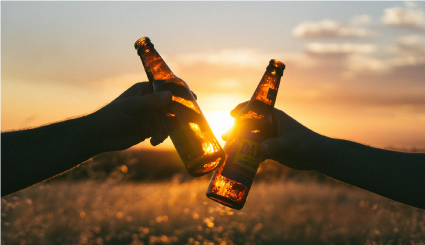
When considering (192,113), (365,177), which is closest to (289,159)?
(365,177)

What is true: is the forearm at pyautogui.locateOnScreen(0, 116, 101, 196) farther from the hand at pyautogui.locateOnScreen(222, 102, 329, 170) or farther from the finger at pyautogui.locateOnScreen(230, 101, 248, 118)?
the hand at pyautogui.locateOnScreen(222, 102, 329, 170)

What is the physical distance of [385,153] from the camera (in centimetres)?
229

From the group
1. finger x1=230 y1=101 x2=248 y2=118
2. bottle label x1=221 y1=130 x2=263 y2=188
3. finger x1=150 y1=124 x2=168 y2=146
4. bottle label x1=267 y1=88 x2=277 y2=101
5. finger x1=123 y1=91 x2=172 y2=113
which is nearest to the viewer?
bottle label x1=221 y1=130 x2=263 y2=188

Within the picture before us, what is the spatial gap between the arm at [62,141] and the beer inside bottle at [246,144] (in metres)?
0.61

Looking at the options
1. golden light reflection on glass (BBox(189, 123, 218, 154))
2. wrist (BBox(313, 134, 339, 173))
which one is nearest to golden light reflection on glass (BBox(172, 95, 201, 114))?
golden light reflection on glass (BBox(189, 123, 218, 154))

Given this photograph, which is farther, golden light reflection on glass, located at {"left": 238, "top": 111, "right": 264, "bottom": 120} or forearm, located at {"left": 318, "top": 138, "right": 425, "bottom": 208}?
golden light reflection on glass, located at {"left": 238, "top": 111, "right": 264, "bottom": 120}

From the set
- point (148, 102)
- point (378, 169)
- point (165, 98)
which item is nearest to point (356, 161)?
point (378, 169)

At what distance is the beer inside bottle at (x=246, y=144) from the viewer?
6.91 ft

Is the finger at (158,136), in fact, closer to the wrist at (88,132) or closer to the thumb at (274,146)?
the wrist at (88,132)

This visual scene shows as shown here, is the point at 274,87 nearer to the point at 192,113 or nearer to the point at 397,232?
the point at 192,113

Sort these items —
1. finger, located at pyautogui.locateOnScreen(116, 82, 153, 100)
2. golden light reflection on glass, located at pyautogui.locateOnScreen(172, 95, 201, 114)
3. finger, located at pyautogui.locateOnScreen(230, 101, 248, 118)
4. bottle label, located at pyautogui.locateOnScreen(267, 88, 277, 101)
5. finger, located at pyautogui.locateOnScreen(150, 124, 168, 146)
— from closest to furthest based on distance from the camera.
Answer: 1. golden light reflection on glass, located at pyautogui.locateOnScreen(172, 95, 201, 114)
2. bottle label, located at pyautogui.locateOnScreen(267, 88, 277, 101)
3. finger, located at pyautogui.locateOnScreen(230, 101, 248, 118)
4. finger, located at pyautogui.locateOnScreen(116, 82, 153, 100)
5. finger, located at pyautogui.locateOnScreen(150, 124, 168, 146)

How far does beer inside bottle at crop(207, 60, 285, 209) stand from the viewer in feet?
6.91

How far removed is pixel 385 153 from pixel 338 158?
35cm

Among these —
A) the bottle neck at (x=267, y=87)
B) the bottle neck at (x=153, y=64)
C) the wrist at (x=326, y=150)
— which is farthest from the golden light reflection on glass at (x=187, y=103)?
the wrist at (x=326, y=150)
